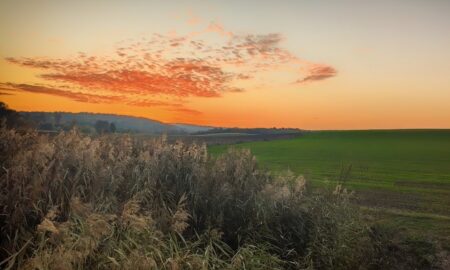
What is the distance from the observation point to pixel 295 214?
808 centimetres

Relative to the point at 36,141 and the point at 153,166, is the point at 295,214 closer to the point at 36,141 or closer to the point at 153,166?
the point at 153,166

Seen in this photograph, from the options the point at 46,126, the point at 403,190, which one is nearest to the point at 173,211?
the point at 46,126

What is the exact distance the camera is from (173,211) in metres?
7.71

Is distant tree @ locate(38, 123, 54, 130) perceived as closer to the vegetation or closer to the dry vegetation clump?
the dry vegetation clump

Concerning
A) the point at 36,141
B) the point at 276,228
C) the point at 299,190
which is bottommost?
the point at 276,228

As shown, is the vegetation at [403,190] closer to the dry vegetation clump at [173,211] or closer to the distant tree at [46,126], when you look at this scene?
the dry vegetation clump at [173,211]

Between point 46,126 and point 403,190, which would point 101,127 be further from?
point 403,190

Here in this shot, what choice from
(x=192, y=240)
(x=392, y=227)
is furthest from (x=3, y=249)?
(x=392, y=227)

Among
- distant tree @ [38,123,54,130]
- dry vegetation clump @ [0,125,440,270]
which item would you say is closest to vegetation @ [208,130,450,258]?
dry vegetation clump @ [0,125,440,270]

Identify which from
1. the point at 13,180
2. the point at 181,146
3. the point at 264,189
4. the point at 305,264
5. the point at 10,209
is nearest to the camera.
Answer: the point at 10,209

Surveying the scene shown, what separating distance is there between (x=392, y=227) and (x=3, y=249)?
310 inches

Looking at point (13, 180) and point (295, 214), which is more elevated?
point (13, 180)

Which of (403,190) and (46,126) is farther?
(403,190)

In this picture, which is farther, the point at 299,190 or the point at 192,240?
the point at 299,190
